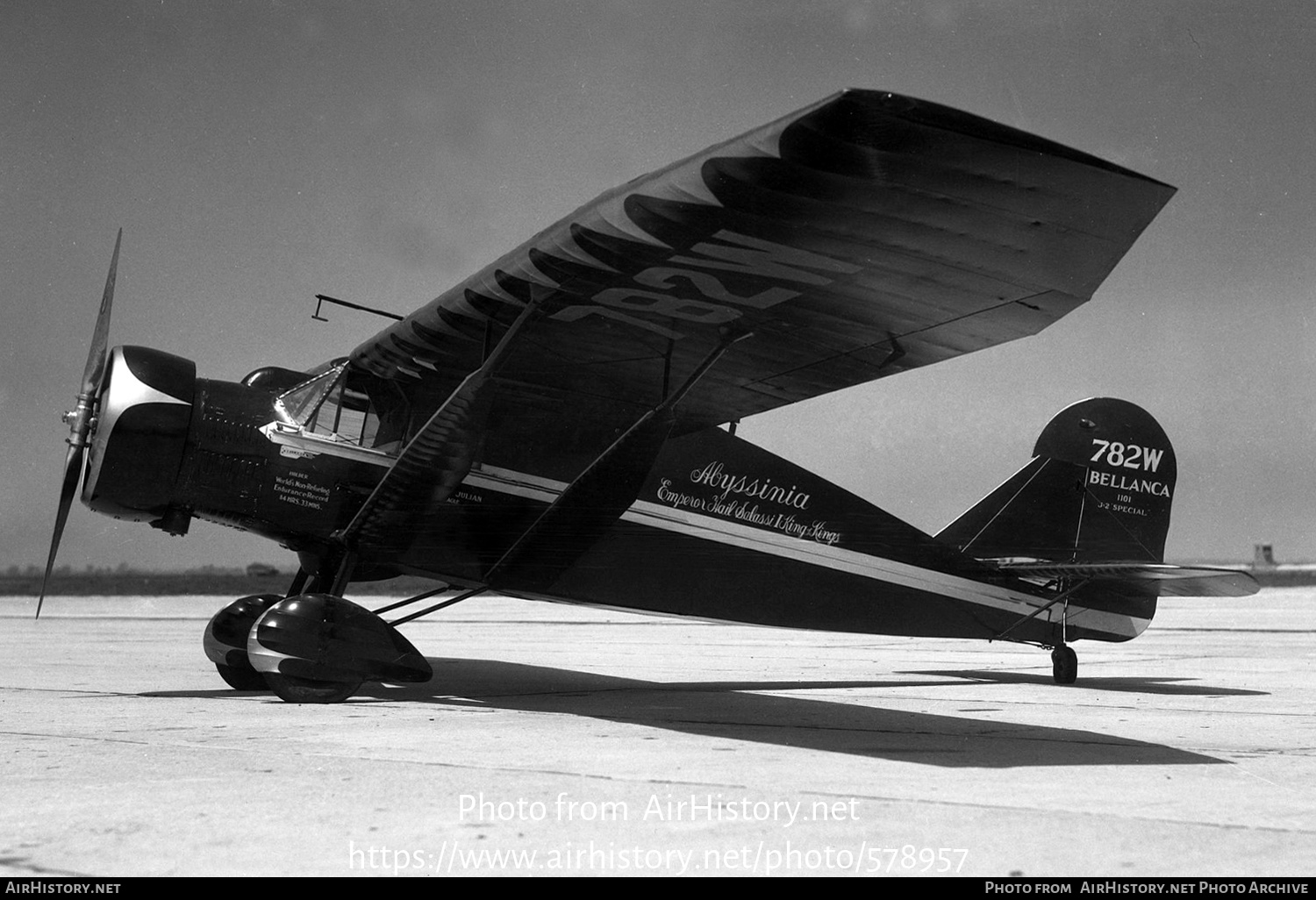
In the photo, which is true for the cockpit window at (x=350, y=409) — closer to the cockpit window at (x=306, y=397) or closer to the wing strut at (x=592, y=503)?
the cockpit window at (x=306, y=397)

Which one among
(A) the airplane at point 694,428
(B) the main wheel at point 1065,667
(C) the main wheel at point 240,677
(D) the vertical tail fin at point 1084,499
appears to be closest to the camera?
(A) the airplane at point 694,428

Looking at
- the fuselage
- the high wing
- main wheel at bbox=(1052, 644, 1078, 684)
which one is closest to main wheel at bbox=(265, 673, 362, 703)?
the fuselage

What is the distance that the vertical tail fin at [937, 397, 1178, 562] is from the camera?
403 inches

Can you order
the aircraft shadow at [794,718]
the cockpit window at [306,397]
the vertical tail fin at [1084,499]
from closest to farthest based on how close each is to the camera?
the aircraft shadow at [794,718], the cockpit window at [306,397], the vertical tail fin at [1084,499]

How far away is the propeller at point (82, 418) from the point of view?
794cm

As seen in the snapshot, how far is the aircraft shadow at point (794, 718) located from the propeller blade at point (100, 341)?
2.89 m

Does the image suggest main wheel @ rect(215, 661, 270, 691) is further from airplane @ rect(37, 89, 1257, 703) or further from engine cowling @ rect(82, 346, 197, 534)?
engine cowling @ rect(82, 346, 197, 534)

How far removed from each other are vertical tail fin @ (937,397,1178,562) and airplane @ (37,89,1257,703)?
0.08 ft

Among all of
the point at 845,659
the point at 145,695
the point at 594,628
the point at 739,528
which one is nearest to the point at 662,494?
the point at 739,528

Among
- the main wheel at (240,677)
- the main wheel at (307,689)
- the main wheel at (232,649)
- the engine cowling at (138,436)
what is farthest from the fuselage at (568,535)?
the main wheel at (307,689)

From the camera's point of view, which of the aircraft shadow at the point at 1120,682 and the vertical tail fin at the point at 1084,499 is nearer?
the aircraft shadow at the point at 1120,682

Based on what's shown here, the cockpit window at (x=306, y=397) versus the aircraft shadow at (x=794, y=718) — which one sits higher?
the cockpit window at (x=306, y=397)

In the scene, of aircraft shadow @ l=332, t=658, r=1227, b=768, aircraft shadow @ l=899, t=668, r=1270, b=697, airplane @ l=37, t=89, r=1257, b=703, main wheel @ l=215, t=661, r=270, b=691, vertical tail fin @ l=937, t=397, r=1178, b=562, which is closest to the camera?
airplane @ l=37, t=89, r=1257, b=703

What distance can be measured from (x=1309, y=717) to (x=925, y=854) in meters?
4.92
